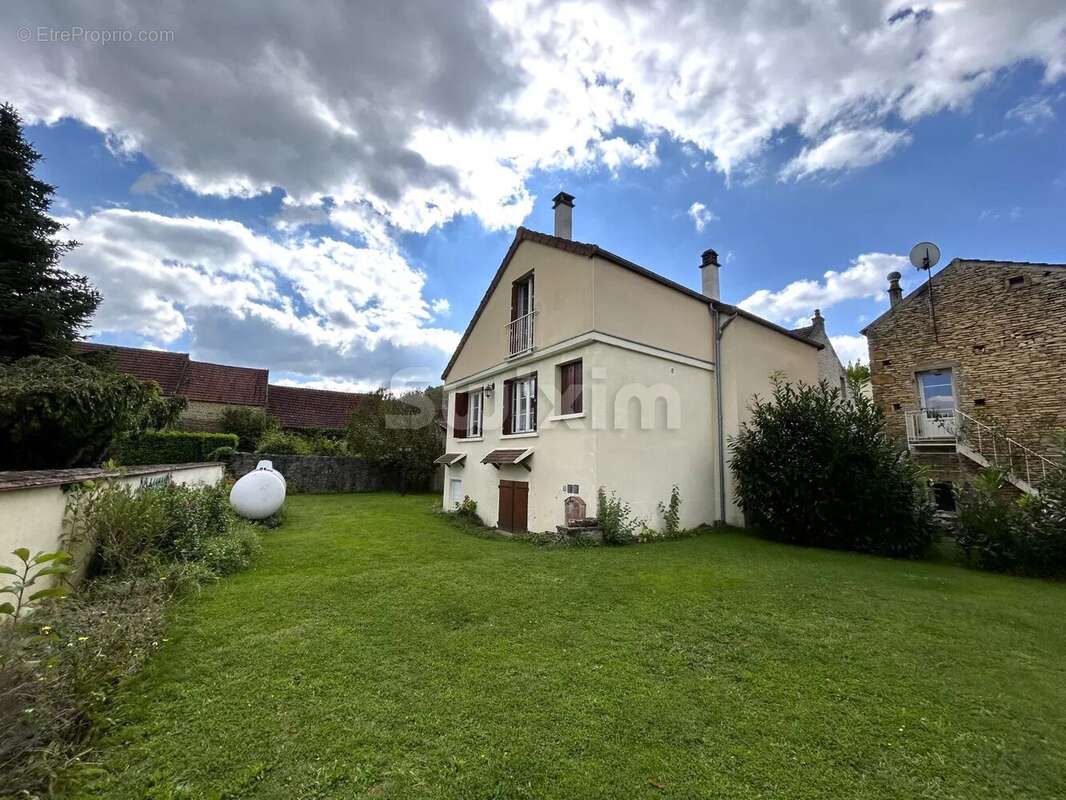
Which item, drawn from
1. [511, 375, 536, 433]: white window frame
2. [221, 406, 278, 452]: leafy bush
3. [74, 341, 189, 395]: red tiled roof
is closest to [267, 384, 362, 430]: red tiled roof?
[221, 406, 278, 452]: leafy bush

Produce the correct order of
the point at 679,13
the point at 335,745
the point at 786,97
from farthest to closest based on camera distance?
the point at 786,97 < the point at 679,13 < the point at 335,745

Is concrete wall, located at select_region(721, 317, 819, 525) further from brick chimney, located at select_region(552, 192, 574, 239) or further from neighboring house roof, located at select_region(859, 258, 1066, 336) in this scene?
brick chimney, located at select_region(552, 192, 574, 239)

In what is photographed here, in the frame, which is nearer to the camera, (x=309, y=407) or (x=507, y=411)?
(x=507, y=411)

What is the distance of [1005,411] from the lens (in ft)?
40.0

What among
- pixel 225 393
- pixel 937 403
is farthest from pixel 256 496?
pixel 937 403

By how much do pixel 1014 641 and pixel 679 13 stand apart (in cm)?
955

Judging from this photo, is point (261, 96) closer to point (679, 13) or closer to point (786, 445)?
point (679, 13)

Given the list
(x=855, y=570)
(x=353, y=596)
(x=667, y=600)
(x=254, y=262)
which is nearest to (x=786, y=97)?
(x=855, y=570)

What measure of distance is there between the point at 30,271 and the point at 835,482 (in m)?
19.0

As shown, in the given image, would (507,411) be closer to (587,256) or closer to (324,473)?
(587,256)

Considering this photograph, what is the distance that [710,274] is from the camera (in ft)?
45.2

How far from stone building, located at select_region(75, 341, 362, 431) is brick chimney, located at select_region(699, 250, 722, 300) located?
19.9 metres

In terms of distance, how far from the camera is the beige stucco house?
984 cm

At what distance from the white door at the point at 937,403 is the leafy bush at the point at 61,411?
20.3 m
